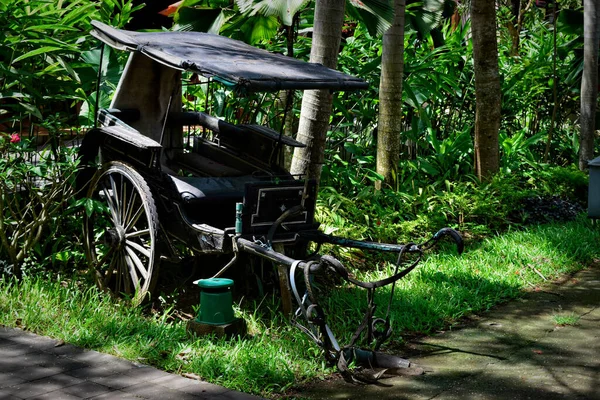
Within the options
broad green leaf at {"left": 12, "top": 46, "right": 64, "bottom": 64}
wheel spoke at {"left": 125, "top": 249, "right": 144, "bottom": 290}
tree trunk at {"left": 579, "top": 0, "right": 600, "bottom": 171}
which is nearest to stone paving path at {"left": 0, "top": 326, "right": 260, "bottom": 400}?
A: wheel spoke at {"left": 125, "top": 249, "right": 144, "bottom": 290}

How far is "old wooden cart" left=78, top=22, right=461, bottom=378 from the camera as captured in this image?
596cm

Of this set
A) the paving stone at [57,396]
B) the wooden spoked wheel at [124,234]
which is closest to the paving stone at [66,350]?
the paving stone at [57,396]

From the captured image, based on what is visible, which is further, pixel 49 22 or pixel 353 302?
pixel 49 22

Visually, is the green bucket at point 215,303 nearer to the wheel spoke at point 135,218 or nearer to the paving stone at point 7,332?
the wheel spoke at point 135,218

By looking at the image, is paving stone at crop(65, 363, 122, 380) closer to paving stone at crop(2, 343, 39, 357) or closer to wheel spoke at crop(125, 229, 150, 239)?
paving stone at crop(2, 343, 39, 357)

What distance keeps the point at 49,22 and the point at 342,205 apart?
3.43 meters

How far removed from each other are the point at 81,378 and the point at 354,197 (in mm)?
4947

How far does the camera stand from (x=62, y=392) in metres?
4.90

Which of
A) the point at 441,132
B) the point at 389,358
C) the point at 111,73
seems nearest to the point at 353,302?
the point at 389,358

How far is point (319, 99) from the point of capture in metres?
7.75

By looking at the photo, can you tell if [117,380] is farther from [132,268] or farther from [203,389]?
[132,268]

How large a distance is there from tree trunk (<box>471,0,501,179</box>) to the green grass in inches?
73.2

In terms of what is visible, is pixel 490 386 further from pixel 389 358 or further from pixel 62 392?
pixel 62 392

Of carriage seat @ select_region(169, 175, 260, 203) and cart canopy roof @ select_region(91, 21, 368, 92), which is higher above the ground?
cart canopy roof @ select_region(91, 21, 368, 92)
